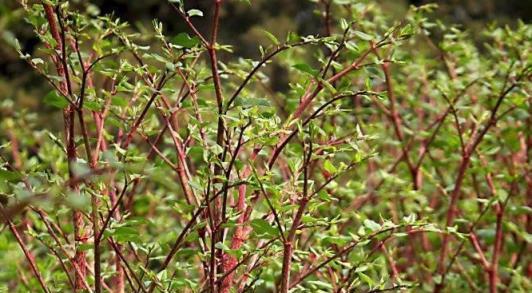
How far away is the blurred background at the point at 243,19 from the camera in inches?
364

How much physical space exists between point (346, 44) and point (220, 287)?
1.51 feet

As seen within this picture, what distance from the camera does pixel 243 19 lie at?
11.0 metres

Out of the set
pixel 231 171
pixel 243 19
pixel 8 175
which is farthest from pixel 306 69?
pixel 243 19

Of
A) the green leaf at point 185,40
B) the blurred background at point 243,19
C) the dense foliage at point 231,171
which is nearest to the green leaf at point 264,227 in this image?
the dense foliage at point 231,171

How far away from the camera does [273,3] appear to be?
11.2m

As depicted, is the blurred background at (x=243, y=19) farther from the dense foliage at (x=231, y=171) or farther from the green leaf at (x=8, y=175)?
the green leaf at (x=8, y=175)

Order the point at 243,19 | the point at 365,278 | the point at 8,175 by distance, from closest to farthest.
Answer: the point at 8,175, the point at 365,278, the point at 243,19

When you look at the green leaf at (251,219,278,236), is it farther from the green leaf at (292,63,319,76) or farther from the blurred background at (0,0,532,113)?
the blurred background at (0,0,532,113)

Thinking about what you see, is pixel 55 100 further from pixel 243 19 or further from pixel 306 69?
pixel 243 19

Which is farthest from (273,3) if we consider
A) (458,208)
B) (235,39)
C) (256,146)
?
(256,146)

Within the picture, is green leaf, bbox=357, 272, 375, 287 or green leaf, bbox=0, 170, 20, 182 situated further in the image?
green leaf, bbox=357, 272, 375, 287

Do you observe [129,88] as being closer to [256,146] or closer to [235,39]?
[256,146]

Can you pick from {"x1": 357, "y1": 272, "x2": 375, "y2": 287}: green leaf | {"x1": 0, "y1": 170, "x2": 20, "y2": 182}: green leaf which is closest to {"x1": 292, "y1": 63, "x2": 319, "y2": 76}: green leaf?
{"x1": 357, "y1": 272, "x2": 375, "y2": 287}: green leaf

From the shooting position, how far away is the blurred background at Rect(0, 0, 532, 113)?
924cm
